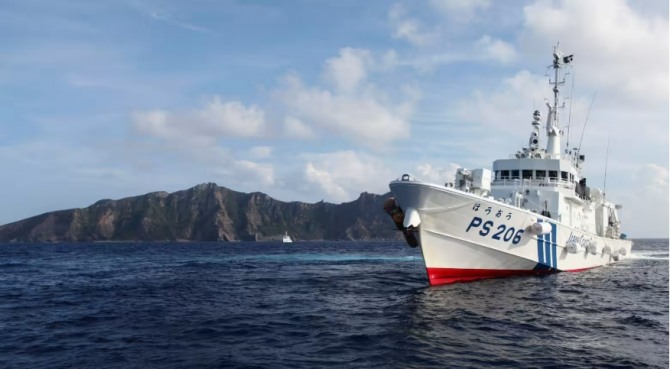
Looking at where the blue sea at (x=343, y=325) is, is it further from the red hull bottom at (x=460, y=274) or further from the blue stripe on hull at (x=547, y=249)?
the blue stripe on hull at (x=547, y=249)

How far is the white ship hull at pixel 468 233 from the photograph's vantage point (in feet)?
79.3

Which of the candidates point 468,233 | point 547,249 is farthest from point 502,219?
point 547,249

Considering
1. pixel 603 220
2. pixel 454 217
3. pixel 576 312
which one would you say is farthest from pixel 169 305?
pixel 603 220

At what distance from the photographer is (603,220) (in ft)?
132

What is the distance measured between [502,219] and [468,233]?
1.86 meters

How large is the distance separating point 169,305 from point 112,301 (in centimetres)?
345

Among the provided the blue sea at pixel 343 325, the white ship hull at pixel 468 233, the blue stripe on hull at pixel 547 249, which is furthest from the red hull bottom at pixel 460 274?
the blue stripe on hull at pixel 547 249

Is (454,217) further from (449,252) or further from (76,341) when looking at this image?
(76,341)

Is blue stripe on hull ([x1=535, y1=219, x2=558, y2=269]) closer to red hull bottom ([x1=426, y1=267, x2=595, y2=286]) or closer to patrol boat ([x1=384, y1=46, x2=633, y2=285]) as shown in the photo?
patrol boat ([x1=384, y1=46, x2=633, y2=285])

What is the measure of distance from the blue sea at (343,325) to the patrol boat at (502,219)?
3.94ft

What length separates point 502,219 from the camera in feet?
81.3

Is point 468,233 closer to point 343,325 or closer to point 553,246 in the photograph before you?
point 553,246

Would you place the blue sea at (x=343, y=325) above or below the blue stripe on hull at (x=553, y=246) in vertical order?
below

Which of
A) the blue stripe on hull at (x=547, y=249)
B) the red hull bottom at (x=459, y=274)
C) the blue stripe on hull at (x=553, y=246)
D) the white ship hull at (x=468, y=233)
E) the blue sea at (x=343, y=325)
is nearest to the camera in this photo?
the blue sea at (x=343, y=325)
